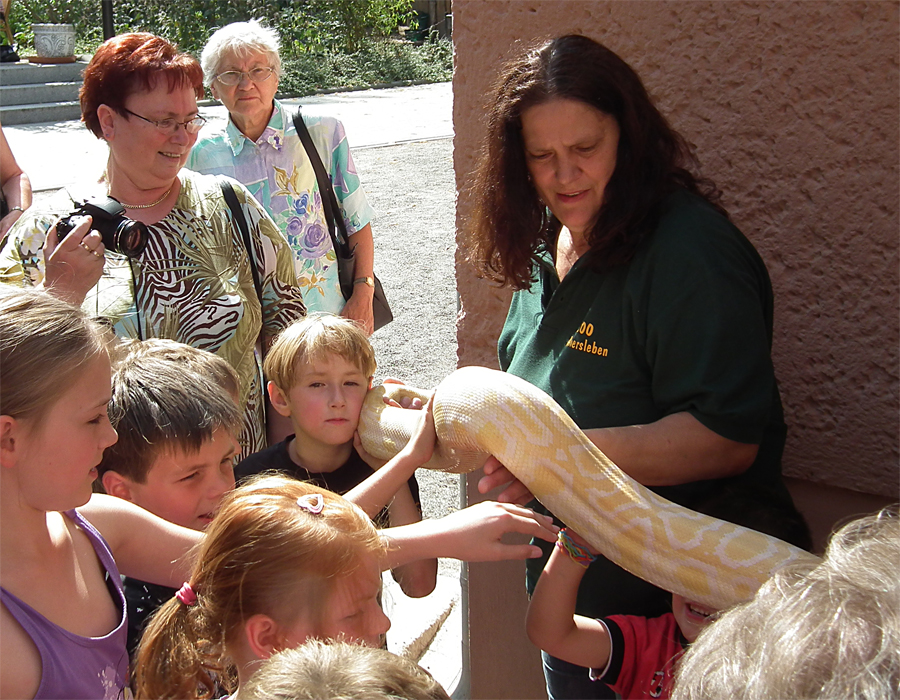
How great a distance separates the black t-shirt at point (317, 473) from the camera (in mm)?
2383

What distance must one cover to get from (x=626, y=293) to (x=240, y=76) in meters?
2.40

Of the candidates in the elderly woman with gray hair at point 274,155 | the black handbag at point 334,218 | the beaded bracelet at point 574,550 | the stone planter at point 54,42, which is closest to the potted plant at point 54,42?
the stone planter at point 54,42

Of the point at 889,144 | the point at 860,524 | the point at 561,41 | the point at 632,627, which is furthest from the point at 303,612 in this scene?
the point at 889,144

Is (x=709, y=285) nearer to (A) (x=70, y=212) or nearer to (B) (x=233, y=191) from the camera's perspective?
(B) (x=233, y=191)

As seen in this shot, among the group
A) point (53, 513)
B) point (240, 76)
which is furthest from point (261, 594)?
point (240, 76)

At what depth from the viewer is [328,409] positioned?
2.30m

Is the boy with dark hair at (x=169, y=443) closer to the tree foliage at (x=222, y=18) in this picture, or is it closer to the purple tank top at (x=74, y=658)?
the purple tank top at (x=74, y=658)

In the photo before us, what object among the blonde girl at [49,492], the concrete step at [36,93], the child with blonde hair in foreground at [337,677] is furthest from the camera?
the concrete step at [36,93]

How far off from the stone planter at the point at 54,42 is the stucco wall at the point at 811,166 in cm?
1612

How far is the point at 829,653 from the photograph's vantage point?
87 centimetres

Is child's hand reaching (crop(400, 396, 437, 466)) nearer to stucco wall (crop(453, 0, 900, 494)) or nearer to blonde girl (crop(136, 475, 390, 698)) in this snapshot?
blonde girl (crop(136, 475, 390, 698))

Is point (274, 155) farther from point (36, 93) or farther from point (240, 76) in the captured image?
point (36, 93)

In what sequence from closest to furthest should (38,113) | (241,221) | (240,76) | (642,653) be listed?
1. (642,653)
2. (241,221)
3. (240,76)
4. (38,113)

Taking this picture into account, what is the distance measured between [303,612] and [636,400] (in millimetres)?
827
